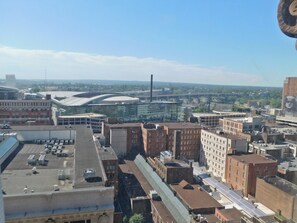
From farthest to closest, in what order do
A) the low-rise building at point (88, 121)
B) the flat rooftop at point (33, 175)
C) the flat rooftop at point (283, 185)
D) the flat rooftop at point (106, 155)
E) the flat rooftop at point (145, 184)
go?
1. the low-rise building at point (88, 121)
2. the flat rooftop at point (106, 155)
3. the flat rooftop at point (283, 185)
4. the flat rooftop at point (145, 184)
5. the flat rooftop at point (33, 175)

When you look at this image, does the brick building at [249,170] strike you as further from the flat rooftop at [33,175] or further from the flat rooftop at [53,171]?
the flat rooftop at [33,175]

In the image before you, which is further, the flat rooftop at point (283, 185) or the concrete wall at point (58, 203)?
the flat rooftop at point (283, 185)

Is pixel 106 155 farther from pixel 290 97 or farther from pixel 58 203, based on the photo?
pixel 290 97

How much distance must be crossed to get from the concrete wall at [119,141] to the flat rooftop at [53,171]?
90.5ft

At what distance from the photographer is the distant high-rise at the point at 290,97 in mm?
76812

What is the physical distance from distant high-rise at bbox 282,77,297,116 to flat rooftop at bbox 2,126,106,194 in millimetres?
66247

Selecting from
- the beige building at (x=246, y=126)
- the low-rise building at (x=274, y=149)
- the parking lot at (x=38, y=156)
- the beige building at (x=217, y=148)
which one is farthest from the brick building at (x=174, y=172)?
the beige building at (x=246, y=126)

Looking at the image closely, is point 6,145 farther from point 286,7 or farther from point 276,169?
point 276,169

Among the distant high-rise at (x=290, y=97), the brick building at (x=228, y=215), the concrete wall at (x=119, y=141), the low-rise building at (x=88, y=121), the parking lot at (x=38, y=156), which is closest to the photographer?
the parking lot at (x=38, y=156)

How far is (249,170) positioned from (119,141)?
23119 mm

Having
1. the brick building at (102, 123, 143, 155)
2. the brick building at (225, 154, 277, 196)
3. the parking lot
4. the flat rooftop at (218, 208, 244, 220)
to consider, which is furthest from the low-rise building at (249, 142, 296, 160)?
the parking lot

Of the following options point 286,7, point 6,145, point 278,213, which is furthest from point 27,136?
point 278,213

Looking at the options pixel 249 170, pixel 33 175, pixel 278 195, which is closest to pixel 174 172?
pixel 249 170

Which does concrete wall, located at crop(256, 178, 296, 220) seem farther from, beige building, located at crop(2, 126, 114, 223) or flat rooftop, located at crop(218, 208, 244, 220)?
beige building, located at crop(2, 126, 114, 223)
